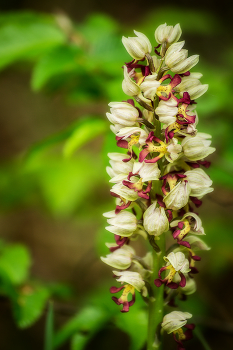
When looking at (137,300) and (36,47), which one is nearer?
(137,300)

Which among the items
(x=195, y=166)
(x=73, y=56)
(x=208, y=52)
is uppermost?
(x=208, y=52)

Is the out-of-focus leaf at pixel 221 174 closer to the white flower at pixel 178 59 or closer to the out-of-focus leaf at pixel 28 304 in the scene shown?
the white flower at pixel 178 59

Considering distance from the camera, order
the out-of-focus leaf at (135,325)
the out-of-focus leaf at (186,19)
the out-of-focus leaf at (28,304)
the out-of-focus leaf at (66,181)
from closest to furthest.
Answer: the out-of-focus leaf at (135,325) < the out-of-focus leaf at (28,304) < the out-of-focus leaf at (66,181) < the out-of-focus leaf at (186,19)

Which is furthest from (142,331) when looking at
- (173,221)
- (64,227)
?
(64,227)

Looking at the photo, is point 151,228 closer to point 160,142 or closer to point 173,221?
point 173,221

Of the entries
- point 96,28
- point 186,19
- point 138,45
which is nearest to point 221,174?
point 138,45

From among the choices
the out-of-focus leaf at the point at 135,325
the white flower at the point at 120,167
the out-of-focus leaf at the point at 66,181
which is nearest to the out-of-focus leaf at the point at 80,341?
the out-of-focus leaf at the point at 135,325

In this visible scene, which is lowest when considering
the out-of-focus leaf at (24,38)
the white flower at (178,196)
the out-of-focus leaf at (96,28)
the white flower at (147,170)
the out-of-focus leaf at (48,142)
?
the white flower at (178,196)
